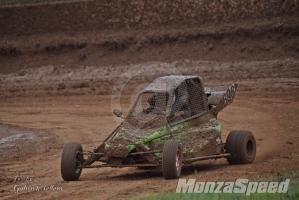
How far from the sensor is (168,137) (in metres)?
12.3

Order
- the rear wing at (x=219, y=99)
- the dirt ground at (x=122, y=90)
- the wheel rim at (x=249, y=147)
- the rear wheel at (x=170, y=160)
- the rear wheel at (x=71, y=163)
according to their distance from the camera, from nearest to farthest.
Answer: the rear wheel at (x=170, y=160)
the rear wheel at (x=71, y=163)
the dirt ground at (x=122, y=90)
the wheel rim at (x=249, y=147)
the rear wing at (x=219, y=99)

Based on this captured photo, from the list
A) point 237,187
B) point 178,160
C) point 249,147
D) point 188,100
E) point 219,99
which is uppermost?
point 188,100

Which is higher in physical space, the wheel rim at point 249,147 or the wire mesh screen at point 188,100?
the wire mesh screen at point 188,100

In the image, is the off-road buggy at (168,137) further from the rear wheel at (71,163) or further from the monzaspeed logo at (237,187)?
the monzaspeed logo at (237,187)

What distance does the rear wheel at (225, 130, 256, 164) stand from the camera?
43.5 feet

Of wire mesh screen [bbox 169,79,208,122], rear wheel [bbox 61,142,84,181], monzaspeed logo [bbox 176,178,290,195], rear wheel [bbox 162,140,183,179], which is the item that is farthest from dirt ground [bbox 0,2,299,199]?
wire mesh screen [bbox 169,79,208,122]

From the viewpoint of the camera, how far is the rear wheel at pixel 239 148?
13273 millimetres

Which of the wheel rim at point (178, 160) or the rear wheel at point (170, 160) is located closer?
the rear wheel at point (170, 160)

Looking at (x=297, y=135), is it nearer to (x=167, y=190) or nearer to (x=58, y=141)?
(x=58, y=141)

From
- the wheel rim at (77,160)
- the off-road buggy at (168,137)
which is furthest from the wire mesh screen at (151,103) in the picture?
the wheel rim at (77,160)

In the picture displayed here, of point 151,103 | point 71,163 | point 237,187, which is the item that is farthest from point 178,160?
point 237,187

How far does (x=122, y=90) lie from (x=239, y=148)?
17.3 meters

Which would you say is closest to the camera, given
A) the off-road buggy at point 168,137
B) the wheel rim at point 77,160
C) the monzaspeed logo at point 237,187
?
the monzaspeed logo at point 237,187

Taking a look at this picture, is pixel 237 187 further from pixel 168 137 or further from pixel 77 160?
pixel 77 160
